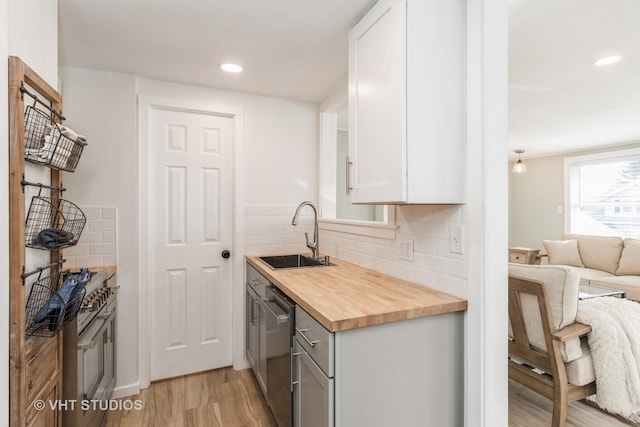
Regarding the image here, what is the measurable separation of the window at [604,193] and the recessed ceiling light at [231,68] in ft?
19.0

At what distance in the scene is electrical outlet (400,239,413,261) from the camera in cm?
177

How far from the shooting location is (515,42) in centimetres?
208

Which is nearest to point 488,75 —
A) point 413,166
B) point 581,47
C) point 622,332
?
point 413,166

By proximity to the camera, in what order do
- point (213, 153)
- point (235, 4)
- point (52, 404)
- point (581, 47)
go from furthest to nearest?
point (213, 153), point (581, 47), point (235, 4), point (52, 404)

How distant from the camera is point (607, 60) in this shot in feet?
7.63

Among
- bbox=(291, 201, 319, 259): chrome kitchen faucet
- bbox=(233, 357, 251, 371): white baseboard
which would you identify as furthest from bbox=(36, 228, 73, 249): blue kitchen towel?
bbox=(233, 357, 251, 371): white baseboard

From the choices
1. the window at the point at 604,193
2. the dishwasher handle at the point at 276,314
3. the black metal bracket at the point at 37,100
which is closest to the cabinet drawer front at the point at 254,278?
the dishwasher handle at the point at 276,314

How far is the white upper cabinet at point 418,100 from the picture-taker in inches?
53.1

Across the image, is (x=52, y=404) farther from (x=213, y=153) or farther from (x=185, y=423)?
(x=213, y=153)

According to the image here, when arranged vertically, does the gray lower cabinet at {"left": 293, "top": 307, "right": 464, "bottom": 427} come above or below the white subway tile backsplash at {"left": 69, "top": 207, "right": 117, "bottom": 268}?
below

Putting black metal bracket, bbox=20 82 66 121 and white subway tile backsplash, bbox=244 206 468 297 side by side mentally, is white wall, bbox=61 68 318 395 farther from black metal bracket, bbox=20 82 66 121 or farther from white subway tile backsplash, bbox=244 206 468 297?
black metal bracket, bbox=20 82 66 121

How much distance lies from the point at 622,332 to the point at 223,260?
2659mm

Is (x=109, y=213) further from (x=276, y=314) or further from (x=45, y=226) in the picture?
(x=276, y=314)

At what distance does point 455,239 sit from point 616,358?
1.27 meters
